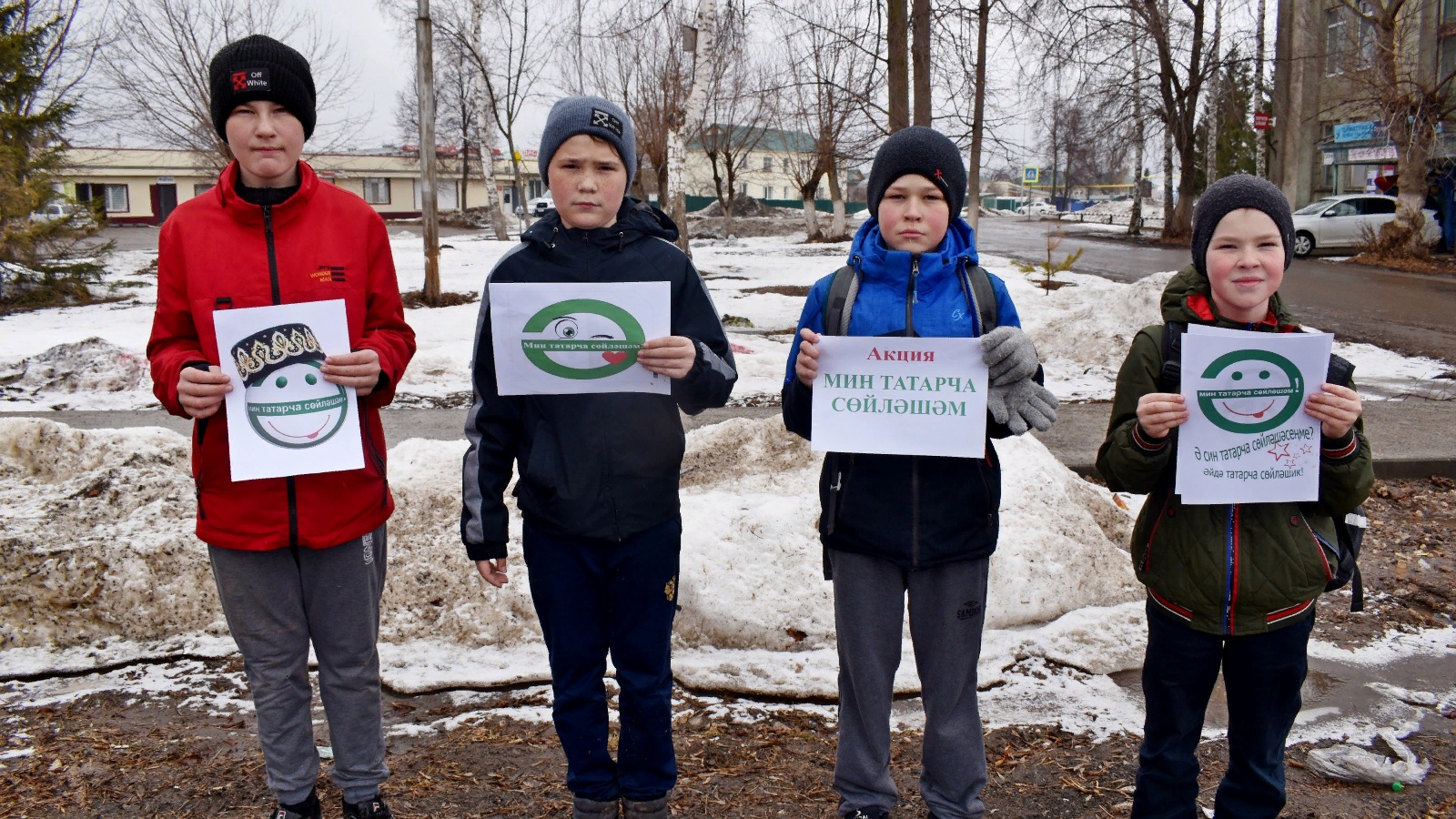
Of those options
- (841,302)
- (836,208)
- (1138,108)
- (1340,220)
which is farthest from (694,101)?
(1138,108)

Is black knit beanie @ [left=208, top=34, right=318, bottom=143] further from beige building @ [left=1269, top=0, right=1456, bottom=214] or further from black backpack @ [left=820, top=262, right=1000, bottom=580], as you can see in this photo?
beige building @ [left=1269, top=0, right=1456, bottom=214]

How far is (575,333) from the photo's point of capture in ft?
8.59

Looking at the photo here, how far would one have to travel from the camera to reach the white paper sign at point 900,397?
8.30 ft

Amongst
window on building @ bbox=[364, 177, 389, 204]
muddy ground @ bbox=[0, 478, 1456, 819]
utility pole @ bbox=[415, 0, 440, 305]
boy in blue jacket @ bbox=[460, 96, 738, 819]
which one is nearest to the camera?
boy in blue jacket @ bbox=[460, 96, 738, 819]

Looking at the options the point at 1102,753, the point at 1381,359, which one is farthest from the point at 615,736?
the point at 1381,359

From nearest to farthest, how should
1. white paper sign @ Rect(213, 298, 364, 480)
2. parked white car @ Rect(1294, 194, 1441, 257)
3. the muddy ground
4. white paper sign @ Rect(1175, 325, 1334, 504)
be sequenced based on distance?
white paper sign @ Rect(1175, 325, 1334, 504) → white paper sign @ Rect(213, 298, 364, 480) → the muddy ground → parked white car @ Rect(1294, 194, 1441, 257)

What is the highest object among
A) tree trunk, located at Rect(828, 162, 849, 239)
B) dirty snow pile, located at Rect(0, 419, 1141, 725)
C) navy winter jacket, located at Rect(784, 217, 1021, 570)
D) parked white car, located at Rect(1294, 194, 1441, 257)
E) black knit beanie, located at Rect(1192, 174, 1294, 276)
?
tree trunk, located at Rect(828, 162, 849, 239)

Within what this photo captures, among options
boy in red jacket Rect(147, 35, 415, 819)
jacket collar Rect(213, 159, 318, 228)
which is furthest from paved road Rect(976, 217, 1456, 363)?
jacket collar Rect(213, 159, 318, 228)

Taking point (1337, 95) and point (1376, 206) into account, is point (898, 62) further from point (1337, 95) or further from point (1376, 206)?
point (1337, 95)

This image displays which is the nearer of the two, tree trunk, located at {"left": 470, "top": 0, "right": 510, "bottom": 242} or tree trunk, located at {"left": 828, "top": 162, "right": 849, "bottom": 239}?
tree trunk, located at {"left": 470, "top": 0, "right": 510, "bottom": 242}

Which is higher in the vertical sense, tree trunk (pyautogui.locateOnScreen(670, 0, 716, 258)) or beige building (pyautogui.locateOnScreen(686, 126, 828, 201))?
beige building (pyautogui.locateOnScreen(686, 126, 828, 201))

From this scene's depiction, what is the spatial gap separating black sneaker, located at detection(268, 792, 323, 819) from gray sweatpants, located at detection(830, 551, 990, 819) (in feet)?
4.62

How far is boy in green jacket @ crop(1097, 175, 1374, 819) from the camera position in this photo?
2.43 metres

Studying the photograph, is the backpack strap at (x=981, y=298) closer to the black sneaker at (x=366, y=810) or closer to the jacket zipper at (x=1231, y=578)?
the jacket zipper at (x=1231, y=578)
